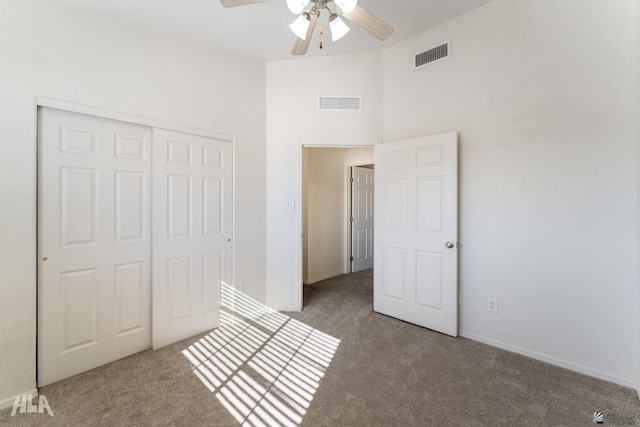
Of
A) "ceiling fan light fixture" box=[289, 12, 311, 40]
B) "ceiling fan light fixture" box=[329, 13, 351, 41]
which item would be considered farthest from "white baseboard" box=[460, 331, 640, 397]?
"ceiling fan light fixture" box=[289, 12, 311, 40]

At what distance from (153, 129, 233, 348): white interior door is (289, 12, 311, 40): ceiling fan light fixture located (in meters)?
1.51

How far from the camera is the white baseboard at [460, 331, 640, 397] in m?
1.91

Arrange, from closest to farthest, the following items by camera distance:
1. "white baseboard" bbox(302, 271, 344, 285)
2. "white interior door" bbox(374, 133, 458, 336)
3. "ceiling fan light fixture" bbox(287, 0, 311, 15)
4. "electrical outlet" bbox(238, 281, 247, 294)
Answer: "ceiling fan light fixture" bbox(287, 0, 311, 15), "white interior door" bbox(374, 133, 458, 336), "electrical outlet" bbox(238, 281, 247, 294), "white baseboard" bbox(302, 271, 344, 285)

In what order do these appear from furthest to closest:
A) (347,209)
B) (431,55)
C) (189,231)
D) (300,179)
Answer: (347,209) < (300,179) < (431,55) < (189,231)

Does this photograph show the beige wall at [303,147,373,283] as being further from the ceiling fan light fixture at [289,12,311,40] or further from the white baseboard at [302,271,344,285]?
the ceiling fan light fixture at [289,12,311,40]

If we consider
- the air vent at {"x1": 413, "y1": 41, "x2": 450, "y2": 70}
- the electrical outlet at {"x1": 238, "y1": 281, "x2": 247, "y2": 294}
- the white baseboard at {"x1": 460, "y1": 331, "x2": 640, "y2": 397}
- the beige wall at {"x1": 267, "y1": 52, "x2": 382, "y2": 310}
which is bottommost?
the white baseboard at {"x1": 460, "y1": 331, "x2": 640, "y2": 397}

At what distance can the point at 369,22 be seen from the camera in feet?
5.67

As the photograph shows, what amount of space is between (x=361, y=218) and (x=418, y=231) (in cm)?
239

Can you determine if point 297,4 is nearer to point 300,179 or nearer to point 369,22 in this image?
point 369,22

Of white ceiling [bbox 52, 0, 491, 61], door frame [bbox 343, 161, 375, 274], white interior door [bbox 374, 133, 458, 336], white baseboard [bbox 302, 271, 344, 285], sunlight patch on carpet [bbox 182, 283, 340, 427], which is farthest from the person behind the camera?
door frame [bbox 343, 161, 375, 274]

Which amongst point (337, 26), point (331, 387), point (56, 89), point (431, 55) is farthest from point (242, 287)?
point (431, 55)

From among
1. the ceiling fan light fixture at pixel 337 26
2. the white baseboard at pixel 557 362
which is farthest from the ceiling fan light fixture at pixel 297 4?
the white baseboard at pixel 557 362

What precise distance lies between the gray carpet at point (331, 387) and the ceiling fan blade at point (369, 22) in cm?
241

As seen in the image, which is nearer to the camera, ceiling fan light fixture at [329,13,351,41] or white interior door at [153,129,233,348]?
ceiling fan light fixture at [329,13,351,41]
